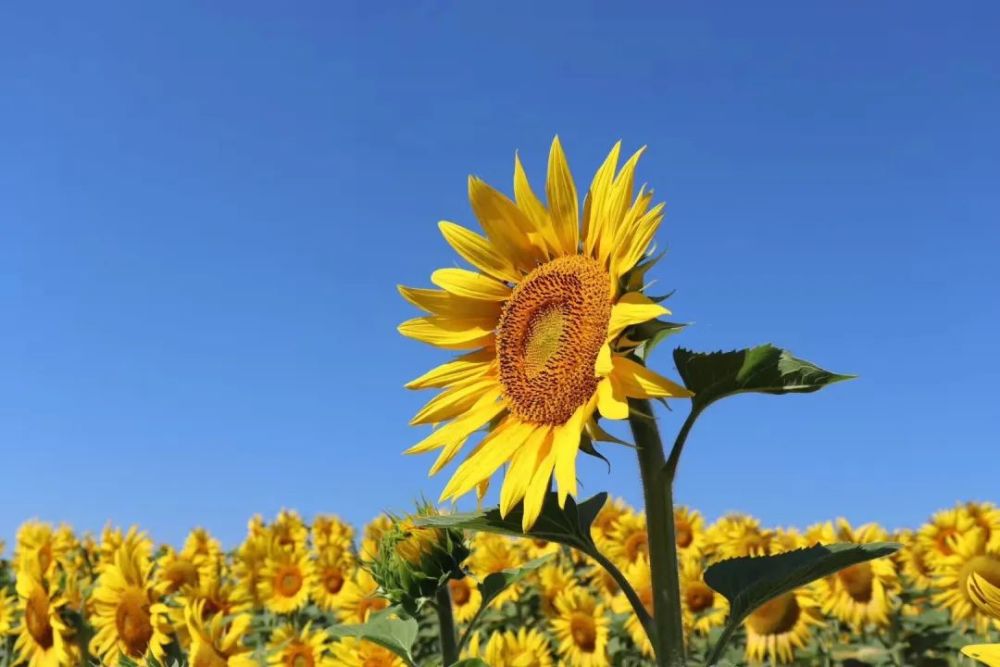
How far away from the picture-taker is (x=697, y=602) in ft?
25.6

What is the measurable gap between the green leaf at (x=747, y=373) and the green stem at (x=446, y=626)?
1281 mm

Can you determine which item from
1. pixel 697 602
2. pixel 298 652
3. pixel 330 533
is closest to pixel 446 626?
pixel 298 652

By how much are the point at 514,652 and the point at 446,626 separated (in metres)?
2.23

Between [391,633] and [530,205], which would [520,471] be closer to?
[530,205]

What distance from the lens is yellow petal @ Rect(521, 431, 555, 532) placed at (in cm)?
244

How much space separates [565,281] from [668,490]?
0.64m

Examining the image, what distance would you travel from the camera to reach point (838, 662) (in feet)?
23.7

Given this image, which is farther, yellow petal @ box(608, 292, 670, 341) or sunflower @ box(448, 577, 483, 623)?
sunflower @ box(448, 577, 483, 623)

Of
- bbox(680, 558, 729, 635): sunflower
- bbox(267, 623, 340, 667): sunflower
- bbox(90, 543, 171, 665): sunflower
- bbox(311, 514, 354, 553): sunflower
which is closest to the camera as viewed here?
bbox(267, 623, 340, 667): sunflower

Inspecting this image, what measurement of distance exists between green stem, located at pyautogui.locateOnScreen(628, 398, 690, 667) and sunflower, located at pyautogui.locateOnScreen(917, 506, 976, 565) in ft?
22.3

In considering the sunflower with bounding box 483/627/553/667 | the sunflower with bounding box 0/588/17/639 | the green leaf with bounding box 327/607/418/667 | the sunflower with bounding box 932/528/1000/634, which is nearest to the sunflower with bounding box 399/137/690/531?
the green leaf with bounding box 327/607/418/667

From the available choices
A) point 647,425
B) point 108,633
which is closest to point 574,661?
point 108,633

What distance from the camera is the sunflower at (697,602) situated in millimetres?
7602

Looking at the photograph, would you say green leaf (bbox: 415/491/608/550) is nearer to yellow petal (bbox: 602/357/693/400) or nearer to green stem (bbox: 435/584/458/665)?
yellow petal (bbox: 602/357/693/400)
